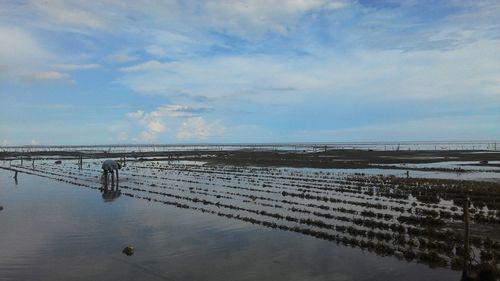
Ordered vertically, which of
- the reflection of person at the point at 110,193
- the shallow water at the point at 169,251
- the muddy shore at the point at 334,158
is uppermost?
the muddy shore at the point at 334,158

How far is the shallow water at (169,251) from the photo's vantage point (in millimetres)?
11961

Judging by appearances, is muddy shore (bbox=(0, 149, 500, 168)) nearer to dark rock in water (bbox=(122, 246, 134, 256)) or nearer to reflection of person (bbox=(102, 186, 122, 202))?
reflection of person (bbox=(102, 186, 122, 202))

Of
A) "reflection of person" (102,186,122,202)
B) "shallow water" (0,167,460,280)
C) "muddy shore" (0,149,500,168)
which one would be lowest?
"shallow water" (0,167,460,280)

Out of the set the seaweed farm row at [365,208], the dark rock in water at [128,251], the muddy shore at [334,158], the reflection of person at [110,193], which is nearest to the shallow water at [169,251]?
the dark rock in water at [128,251]

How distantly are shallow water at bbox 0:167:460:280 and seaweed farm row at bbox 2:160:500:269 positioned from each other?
111 centimetres

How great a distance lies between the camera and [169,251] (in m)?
14.2

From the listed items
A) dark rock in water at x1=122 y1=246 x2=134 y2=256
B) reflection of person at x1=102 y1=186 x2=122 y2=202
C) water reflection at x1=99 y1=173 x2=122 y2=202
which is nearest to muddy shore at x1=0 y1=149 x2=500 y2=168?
water reflection at x1=99 y1=173 x2=122 y2=202

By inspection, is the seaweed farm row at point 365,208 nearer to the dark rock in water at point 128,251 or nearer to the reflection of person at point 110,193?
the reflection of person at point 110,193

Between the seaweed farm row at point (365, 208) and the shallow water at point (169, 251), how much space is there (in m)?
1.11

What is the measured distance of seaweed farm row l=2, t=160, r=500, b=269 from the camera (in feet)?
47.5

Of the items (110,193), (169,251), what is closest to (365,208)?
(169,251)

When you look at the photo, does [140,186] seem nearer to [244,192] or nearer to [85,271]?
[244,192]

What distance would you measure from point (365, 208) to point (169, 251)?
11.6 meters

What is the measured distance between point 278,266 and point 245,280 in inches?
58.7
